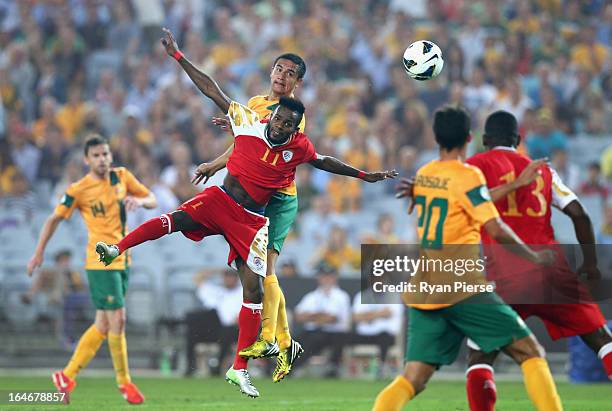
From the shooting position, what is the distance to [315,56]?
76.7 feet

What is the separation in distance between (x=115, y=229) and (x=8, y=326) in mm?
6148

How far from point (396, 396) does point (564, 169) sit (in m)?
12.3

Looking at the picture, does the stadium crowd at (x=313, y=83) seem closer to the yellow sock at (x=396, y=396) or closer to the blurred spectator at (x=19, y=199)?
the blurred spectator at (x=19, y=199)

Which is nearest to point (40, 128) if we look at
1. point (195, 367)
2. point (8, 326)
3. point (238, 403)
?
point (8, 326)

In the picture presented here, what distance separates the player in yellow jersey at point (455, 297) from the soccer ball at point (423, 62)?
122 inches

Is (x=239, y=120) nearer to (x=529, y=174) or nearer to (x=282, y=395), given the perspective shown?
(x=529, y=174)

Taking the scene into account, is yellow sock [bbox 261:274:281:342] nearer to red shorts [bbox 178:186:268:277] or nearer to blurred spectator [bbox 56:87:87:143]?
red shorts [bbox 178:186:268:277]

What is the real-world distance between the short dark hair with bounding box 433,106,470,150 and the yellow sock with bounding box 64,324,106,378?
5747 mm

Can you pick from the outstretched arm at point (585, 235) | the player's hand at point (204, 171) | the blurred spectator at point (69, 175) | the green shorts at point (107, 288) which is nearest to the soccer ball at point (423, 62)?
the player's hand at point (204, 171)

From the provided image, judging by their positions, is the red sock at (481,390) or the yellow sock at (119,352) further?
the yellow sock at (119,352)

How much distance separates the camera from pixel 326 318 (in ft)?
58.4

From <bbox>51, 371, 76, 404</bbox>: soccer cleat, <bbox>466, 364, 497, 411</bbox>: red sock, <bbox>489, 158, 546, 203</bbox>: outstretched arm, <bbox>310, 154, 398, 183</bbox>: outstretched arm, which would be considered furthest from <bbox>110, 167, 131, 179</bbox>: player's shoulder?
<bbox>466, 364, 497, 411</bbox>: red sock

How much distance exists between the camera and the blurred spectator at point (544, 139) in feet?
66.9

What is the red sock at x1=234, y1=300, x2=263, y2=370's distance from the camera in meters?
10.6
